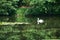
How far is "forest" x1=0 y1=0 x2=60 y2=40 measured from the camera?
17.6m

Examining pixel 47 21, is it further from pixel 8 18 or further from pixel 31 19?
pixel 8 18

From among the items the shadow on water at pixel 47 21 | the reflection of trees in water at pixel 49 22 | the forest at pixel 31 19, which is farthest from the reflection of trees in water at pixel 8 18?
the reflection of trees in water at pixel 49 22

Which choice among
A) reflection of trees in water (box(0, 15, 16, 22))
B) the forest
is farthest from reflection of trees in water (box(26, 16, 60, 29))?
reflection of trees in water (box(0, 15, 16, 22))

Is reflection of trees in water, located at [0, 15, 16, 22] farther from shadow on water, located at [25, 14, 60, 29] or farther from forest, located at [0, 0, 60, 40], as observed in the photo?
shadow on water, located at [25, 14, 60, 29]

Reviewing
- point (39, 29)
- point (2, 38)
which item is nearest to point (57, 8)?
point (39, 29)

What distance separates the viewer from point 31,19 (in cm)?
2362

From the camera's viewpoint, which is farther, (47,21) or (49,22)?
(47,21)

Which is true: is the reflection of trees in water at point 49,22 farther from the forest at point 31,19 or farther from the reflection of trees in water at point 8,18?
the reflection of trees in water at point 8,18

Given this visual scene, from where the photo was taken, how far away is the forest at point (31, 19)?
17578mm

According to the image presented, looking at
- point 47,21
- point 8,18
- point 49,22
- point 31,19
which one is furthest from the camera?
point 8,18

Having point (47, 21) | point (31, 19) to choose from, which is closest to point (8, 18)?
point (31, 19)

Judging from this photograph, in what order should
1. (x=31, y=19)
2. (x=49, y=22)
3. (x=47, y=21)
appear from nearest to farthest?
(x=49, y=22), (x=47, y=21), (x=31, y=19)

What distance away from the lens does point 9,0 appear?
85.3 feet

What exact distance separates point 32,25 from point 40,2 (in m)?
4.55
